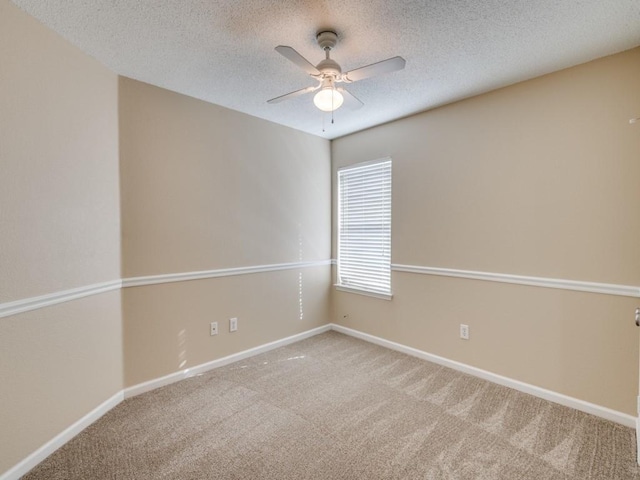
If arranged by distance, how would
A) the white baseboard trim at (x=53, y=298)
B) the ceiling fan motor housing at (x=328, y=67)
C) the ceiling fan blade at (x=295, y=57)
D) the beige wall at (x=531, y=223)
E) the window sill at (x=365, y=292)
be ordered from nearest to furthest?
the ceiling fan blade at (x=295, y=57) < the white baseboard trim at (x=53, y=298) < the ceiling fan motor housing at (x=328, y=67) < the beige wall at (x=531, y=223) < the window sill at (x=365, y=292)

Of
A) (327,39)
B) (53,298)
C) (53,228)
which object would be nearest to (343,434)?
(53,298)

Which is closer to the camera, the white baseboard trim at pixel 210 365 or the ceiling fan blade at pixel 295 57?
the ceiling fan blade at pixel 295 57

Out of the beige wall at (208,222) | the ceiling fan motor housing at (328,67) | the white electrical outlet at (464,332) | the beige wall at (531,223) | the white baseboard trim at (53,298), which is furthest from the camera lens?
the white electrical outlet at (464,332)

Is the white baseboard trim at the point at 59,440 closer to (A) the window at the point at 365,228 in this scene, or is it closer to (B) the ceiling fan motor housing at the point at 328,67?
(A) the window at the point at 365,228

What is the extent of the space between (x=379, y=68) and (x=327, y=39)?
0.38m

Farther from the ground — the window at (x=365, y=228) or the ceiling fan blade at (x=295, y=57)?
the ceiling fan blade at (x=295, y=57)

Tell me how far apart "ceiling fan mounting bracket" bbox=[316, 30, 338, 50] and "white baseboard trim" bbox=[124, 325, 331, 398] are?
2.74m

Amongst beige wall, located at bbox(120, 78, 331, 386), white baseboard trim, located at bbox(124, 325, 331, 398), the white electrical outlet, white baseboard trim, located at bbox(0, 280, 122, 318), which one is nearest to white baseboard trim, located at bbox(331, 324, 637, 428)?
the white electrical outlet

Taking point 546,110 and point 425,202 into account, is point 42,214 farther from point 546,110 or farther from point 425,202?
point 546,110

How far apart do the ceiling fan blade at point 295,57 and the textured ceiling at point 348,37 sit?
243 millimetres

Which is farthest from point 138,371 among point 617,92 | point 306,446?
point 617,92

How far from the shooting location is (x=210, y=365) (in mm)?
2920

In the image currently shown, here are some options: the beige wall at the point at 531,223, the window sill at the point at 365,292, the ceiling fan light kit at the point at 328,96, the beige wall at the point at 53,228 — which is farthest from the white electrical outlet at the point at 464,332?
the beige wall at the point at 53,228

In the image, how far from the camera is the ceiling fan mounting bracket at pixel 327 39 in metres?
1.80
